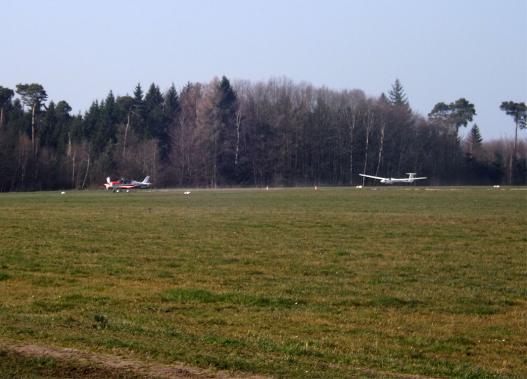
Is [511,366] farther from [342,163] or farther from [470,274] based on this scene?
[342,163]

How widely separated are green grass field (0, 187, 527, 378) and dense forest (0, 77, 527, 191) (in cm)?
7475

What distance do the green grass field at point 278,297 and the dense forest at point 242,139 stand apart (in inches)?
2943

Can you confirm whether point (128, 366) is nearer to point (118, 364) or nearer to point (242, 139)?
point (118, 364)

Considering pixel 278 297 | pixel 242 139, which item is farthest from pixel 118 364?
pixel 242 139

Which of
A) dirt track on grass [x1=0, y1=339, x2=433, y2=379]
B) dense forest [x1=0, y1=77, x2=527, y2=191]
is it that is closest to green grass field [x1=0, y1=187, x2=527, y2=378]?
dirt track on grass [x1=0, y1=339, x2=433, y2=379]

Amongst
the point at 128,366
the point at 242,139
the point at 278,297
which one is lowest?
the point at 278,297

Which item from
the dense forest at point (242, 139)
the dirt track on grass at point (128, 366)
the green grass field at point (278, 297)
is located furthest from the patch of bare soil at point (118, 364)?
the dense forest at point (242, 139)

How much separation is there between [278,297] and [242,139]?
94.2 metres

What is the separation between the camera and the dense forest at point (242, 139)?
102562mm

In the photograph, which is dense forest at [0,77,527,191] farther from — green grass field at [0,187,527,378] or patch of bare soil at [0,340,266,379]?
patch of bare soil at [0,340,266,379]

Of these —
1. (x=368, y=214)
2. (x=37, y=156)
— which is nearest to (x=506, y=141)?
(x=37, y=156)

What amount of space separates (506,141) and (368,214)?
103m

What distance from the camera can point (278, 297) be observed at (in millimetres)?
14055

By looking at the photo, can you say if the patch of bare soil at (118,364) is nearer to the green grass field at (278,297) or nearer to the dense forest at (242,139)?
the green grass field at (278,297)
